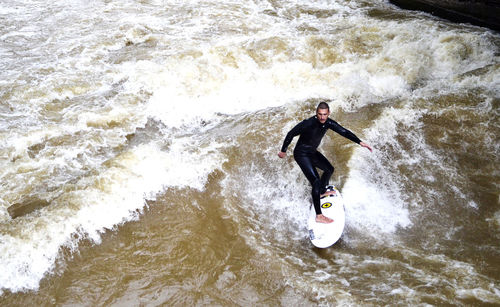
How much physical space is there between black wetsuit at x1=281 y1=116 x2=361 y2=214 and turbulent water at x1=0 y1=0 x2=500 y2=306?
0.53m

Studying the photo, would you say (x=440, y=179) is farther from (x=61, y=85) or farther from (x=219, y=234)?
(x=61, y=85)

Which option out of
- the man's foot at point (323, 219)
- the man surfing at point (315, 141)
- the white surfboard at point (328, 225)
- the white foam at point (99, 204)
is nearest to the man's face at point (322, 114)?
the man surfing at point (315, 141)

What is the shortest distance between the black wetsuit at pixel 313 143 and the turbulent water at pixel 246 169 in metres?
0.53

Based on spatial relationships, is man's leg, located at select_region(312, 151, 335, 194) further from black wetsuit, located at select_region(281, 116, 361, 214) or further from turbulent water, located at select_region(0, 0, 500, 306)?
turbulent water, located at select_region(0, 0, 500, 306)

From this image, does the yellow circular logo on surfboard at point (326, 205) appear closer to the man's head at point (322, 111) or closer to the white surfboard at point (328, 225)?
the white surfboard at point (328, 225)

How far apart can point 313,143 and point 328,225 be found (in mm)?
1223

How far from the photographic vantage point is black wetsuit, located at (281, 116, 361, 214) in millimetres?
4953

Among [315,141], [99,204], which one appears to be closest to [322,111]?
[315,141]

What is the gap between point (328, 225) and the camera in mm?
4559

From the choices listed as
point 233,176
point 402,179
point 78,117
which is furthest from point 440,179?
point 78,117

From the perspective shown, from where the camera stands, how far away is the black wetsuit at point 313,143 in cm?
495

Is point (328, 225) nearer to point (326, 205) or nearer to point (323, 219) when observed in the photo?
point (323, 219)

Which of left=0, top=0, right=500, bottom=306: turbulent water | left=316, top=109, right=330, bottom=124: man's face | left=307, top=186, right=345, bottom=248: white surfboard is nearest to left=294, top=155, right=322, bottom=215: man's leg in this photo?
left=307, top=186, right=345, bottom=248: white surfboard

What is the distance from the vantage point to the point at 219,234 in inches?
182
